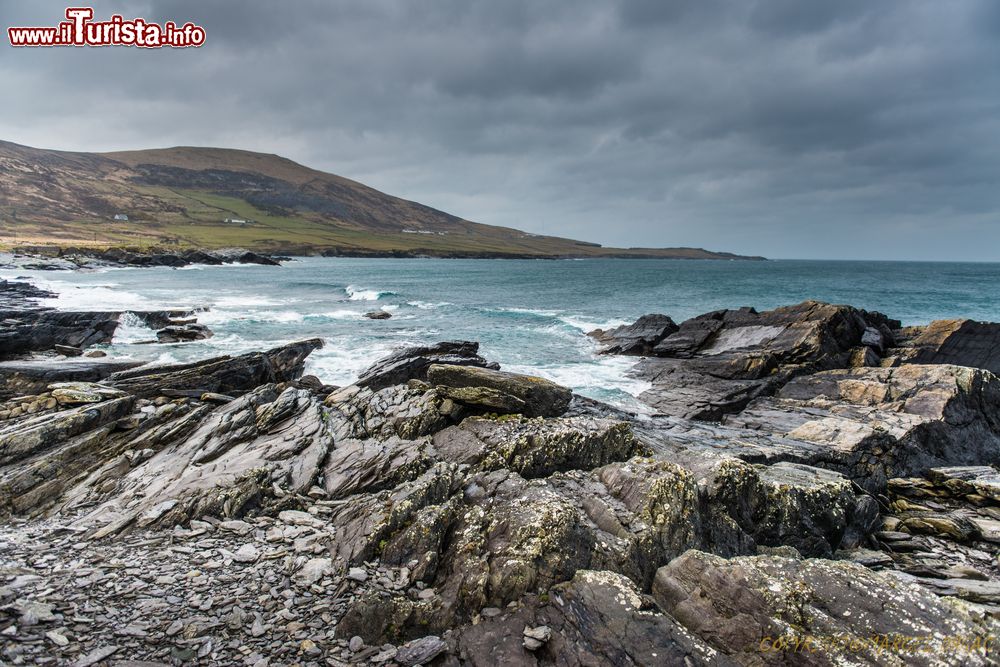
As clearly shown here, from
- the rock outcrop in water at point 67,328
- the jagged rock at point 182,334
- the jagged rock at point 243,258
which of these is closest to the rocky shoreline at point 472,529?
the rock outcrop in water at point 67,328

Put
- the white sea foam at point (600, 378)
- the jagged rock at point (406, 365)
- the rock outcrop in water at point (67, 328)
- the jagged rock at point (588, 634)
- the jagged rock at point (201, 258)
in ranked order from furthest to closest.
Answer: the jagged rock at point (201, 258) < the white sea foam at point (600, 378) < the rock outcrop in water at point (67, 328) < the jagged rock at point (406, 365) < the jagged rock at point (588, 634)

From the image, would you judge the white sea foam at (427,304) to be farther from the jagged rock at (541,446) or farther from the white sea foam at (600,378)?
the jagged rock at (541,446)

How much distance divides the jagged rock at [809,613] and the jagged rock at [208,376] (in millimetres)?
20545

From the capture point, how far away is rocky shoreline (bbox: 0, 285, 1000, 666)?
7.65 m

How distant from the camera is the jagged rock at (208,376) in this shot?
64.6 ft

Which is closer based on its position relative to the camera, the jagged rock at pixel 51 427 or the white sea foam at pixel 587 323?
the jagged rock at pixel 51 427

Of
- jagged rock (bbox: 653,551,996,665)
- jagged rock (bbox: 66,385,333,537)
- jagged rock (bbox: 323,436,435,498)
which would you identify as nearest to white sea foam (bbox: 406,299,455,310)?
jagged rock (bbox: 66,385,333,537)

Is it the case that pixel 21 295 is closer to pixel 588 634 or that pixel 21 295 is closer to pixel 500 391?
pixel 500 391

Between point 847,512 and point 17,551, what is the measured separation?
2044cm

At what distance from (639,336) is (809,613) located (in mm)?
36720

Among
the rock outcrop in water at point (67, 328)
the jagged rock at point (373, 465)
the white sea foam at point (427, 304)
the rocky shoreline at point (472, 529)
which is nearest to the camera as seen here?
the rocky shoreline at point (472, 529)

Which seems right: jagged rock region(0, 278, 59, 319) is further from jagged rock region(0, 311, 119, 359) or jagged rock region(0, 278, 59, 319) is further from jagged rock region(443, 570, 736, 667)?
jagged rock region(443, 570, 736, 667)

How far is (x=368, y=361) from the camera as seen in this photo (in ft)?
111

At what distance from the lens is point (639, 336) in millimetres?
43281
